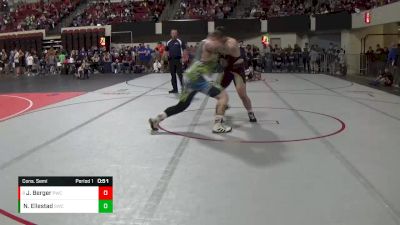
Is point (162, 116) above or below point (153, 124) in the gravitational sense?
above

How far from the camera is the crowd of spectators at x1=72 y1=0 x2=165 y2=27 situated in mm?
27609

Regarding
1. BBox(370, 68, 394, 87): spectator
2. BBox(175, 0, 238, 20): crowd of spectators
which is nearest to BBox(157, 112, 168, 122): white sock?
BBox(370, 68, 394, 87): spectator

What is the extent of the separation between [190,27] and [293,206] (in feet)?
73.6

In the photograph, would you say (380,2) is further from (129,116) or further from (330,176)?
(330,176)

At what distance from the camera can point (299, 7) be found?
24.6 metres

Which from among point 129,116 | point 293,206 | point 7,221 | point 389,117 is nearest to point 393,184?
point 293,206

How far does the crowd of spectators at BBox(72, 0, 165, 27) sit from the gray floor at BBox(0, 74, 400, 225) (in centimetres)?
1981

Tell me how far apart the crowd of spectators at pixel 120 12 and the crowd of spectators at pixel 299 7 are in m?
6.16

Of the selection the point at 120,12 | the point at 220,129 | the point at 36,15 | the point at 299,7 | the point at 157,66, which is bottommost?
the point at 220,129

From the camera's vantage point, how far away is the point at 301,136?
6.00 m

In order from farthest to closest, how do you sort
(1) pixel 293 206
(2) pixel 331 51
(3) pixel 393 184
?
(2) pixel 331 51 → (3) pixel 393 184 → (1) pixel 293 206

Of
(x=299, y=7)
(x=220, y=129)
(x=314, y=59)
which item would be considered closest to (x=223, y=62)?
(x=220, y=129)
